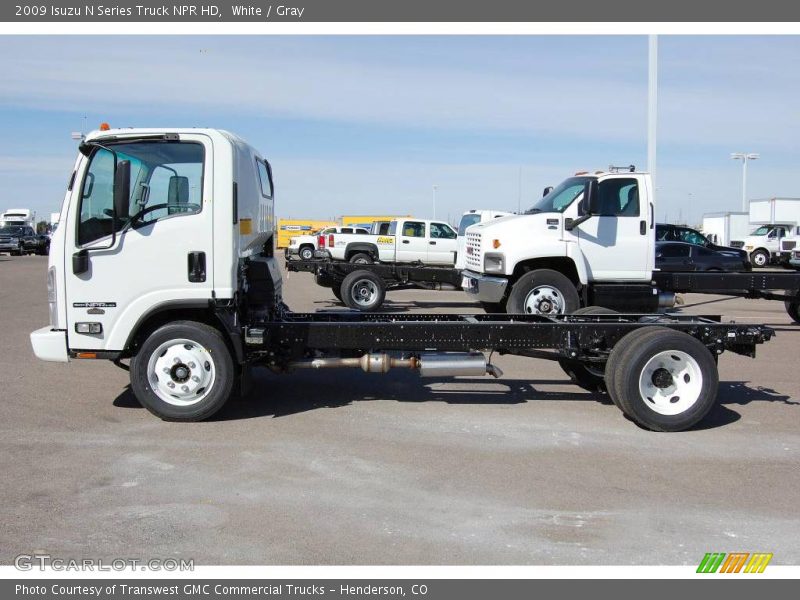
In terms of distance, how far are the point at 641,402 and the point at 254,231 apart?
4052 mm

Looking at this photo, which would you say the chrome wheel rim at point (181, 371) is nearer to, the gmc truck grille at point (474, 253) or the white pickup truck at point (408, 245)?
the gmc truck grille at point (474, 253)

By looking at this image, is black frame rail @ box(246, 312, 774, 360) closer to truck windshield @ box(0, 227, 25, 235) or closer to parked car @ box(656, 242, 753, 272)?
parked car @ box(656, 242, 753, 272)

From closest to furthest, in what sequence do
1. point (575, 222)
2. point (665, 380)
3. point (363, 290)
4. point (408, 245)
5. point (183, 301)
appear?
point (183, 301)
point (665, 380)
point (575, 222)
point (363, 290)
point (408, 245)

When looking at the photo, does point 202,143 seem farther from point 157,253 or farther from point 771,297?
point 771,297

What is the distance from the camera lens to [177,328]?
270 inches

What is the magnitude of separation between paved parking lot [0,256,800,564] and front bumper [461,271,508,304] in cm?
321

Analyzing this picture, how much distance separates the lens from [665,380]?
703 cm

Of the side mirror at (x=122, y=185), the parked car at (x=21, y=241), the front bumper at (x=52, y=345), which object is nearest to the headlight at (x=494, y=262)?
the side mirror at (x=122, y=185)

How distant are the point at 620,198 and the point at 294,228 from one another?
50.6m

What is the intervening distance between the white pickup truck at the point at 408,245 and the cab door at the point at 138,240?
702 inches

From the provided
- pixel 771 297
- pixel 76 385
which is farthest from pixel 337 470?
pixel 771 297

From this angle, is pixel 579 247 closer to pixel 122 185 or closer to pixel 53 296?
pixel 122 185

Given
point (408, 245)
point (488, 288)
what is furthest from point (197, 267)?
point (408, 245)

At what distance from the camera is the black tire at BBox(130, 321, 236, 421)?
6.86 metres
